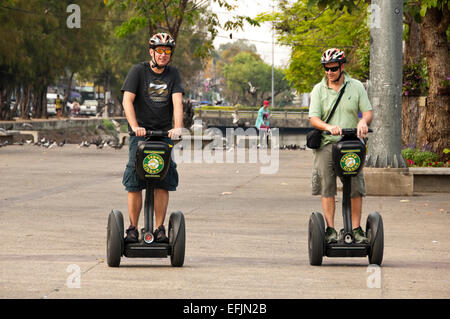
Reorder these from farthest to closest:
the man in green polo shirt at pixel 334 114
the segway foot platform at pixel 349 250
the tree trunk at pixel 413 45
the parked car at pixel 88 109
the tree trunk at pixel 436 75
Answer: the parked car at pixel 88 109 → the tree trunk at pixel 413 45 → the tree trunk at pixel 436 75 → the man in green polo shirt at pixel 334 114 → the segway foot platform at pixel 349 250

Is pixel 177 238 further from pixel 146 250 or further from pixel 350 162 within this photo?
pixel 350 162

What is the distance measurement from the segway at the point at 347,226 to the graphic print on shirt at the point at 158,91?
1444 millimetres

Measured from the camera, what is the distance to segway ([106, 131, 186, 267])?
7.44 metres

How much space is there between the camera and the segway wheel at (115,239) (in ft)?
24.8

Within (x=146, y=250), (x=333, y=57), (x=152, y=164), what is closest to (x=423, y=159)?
(x=333, y=57)

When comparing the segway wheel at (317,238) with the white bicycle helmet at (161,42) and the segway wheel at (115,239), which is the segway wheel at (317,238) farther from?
the white bicycle helmet at (161,42)

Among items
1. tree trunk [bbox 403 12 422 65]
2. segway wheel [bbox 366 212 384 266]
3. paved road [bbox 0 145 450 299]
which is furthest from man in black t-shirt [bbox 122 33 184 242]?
tree trunk [bbox 403 12 422 65]

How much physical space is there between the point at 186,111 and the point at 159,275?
2873cm

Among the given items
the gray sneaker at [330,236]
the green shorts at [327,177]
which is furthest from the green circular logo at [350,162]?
the gray sneaker at [330,236]

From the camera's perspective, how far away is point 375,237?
7.66 meters

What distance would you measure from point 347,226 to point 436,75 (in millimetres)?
10922

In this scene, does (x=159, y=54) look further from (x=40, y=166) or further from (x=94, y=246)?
(x=40, y=166)

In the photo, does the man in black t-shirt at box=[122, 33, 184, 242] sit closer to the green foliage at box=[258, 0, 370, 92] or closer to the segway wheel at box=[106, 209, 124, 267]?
the segway wheel at box=[106, 209, 124, 267]
